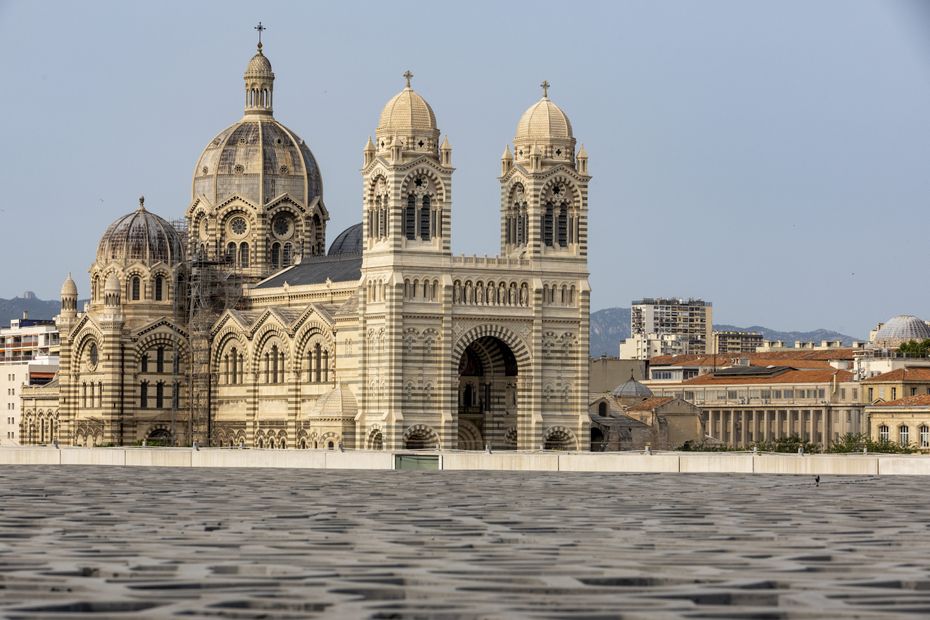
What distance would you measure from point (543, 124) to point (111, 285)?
94.8 feet

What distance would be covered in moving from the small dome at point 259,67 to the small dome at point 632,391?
2945 centimetres

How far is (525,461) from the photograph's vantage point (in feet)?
284

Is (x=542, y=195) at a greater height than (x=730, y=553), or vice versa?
(x=542, y=195)

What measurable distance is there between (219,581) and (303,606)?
3.20m

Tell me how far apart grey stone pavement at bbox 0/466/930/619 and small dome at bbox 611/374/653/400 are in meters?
76.7

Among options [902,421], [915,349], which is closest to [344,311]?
[902,421]

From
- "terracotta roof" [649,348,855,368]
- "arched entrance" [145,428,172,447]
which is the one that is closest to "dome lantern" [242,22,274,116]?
"arched entrance" [145,428,172,447]

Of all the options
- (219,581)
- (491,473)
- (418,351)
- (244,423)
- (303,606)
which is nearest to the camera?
(303,606)

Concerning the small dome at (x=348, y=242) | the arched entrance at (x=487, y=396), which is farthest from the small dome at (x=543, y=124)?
the small dome at (x=348, y=242)

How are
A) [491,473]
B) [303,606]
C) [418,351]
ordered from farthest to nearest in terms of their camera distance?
[418,351] < [491,473] < [303,606]

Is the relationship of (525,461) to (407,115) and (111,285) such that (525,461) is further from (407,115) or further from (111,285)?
(111,285)

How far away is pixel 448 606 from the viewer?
2889 cm

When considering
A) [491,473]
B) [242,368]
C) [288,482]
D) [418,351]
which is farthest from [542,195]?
[288,482]

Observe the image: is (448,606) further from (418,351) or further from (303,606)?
(418,351)
